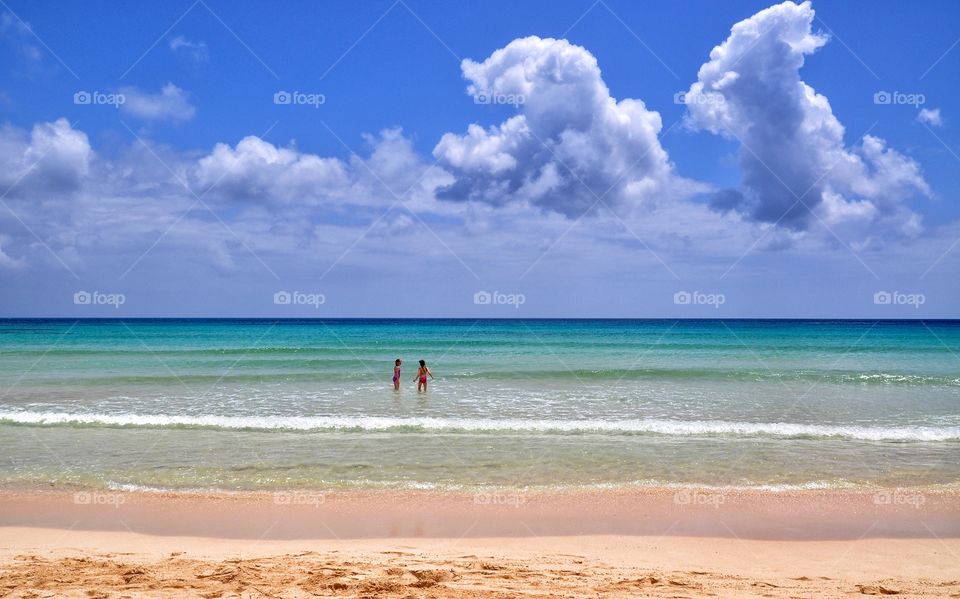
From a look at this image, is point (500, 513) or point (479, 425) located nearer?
point (500, 513)

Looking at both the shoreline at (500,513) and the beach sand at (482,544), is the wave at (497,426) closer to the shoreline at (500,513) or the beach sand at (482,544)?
the shoreline at (500,513)

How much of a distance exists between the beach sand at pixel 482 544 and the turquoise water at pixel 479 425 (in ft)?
3.08

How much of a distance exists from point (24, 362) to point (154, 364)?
6739mm

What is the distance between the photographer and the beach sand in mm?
5203

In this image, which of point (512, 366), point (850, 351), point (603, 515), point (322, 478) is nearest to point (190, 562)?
point (322, 478)

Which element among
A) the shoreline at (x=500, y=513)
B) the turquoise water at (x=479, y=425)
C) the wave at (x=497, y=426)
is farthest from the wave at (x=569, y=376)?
the shoreline at (x=500, y=513)

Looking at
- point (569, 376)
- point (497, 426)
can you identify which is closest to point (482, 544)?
point (497, 426)

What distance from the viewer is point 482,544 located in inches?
257

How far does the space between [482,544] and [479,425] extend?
756 cm

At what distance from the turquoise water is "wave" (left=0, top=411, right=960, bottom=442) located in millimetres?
66

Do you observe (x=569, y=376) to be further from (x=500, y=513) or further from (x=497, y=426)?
(x=500, y=513)

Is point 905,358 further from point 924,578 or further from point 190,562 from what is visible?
point 190,562

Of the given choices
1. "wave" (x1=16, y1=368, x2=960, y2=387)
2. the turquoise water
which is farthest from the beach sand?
"wave" (x1=16, y1=368, x2=960, y2=387)

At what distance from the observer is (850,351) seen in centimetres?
3797
